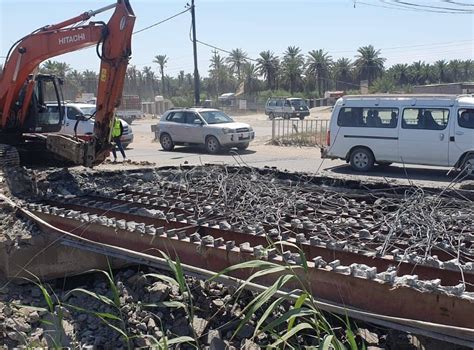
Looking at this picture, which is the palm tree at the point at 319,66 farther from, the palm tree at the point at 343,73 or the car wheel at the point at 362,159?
the car wheel at the point at 362,159

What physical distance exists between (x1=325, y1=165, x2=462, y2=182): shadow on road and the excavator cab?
789 centimetres

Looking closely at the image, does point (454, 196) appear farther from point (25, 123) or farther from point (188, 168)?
point (25, 123)

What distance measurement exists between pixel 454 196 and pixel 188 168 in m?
4.42

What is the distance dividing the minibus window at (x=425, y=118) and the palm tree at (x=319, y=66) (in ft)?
201

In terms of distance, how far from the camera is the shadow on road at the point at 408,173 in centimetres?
1421

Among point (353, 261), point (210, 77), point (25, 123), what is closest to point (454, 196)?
point (353, 261)

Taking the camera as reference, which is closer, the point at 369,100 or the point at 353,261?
the point at 353,261

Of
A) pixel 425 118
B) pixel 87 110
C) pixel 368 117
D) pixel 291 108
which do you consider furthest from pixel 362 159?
pixel 291 108

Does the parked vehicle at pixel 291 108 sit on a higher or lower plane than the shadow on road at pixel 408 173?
higher

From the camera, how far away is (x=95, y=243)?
19.1ft

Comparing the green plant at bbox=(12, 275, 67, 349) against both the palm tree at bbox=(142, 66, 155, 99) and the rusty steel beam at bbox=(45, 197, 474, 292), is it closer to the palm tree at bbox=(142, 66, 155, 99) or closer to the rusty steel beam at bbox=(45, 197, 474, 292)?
the rusty steel beam at bbox=(45, 197, 474, 292)

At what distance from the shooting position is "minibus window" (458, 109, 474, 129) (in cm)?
1347

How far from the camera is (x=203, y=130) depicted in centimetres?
2094

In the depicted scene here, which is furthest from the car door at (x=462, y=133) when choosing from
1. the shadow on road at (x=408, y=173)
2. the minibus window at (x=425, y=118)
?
the shadow on road at (x=408, y=173)
